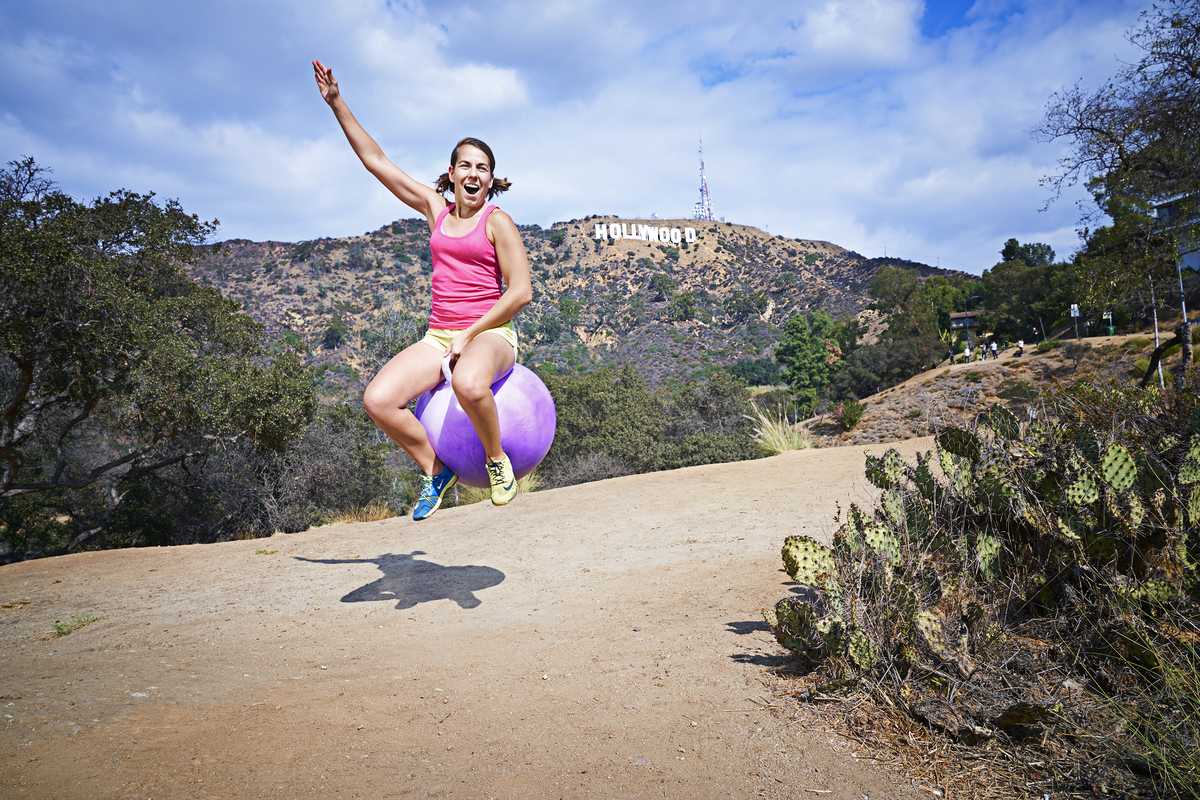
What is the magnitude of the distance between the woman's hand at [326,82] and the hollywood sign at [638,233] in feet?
285

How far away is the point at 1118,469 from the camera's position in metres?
4.39

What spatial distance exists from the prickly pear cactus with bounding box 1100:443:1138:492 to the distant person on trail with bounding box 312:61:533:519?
341 centimetres

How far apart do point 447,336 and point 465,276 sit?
40cm

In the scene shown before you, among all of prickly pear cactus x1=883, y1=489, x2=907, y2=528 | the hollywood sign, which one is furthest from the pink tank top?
the hollywood sign

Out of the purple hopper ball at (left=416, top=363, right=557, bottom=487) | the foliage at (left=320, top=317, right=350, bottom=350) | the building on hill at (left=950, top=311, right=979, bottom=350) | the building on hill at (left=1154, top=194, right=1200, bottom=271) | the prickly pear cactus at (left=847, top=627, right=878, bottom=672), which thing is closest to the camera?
the prickly pear cactus at (left=847, top=627, right=878, bottom=672)

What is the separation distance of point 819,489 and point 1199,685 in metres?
8.05

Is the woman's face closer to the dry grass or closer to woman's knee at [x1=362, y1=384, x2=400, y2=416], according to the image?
woman's knee at [x1=362, y1=384, x2=400, y2=416]

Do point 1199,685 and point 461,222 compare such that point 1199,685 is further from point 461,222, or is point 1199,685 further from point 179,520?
point 179,520

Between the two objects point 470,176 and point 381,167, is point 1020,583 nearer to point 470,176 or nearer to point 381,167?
point 470,176

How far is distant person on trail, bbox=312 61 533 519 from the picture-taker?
15.1 ft

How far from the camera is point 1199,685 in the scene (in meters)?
3.34

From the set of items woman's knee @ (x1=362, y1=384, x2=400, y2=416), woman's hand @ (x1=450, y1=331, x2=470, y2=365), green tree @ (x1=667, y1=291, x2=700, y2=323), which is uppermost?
green tree @ (x1=667, y1=291, x2=700, y2=323)

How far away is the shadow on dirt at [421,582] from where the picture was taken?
24.5 ft

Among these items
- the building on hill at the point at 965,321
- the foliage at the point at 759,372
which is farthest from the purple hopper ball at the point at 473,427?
the foliage at the point at 759,372
